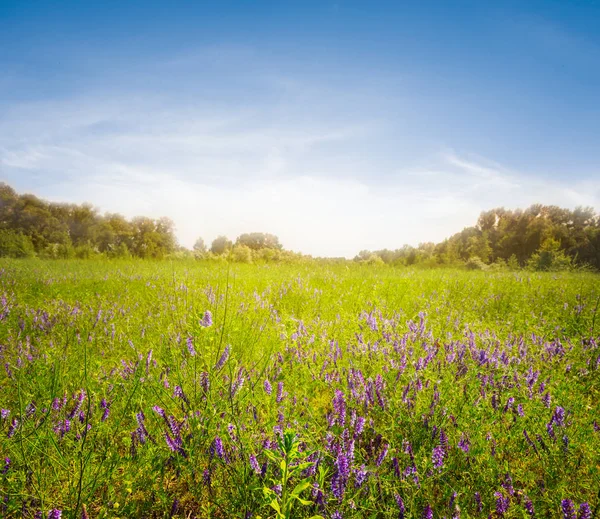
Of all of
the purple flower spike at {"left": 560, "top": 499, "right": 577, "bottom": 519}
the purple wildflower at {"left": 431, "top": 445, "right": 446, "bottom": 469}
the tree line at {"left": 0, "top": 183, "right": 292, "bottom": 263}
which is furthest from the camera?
the tree line at {"left": 0, "top": 183, "right": 292, "bottom": 263}

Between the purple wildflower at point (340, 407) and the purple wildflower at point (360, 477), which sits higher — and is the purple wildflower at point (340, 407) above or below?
above

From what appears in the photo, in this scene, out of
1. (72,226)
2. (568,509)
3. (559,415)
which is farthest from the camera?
(72,226)

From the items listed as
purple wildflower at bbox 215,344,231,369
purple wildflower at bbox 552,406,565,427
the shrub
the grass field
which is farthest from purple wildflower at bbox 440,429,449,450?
the shrub

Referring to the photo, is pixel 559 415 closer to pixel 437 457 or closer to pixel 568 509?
pixel 568 509

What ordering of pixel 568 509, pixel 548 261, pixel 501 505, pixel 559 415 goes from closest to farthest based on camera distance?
pixel 568 509, pixel 501 505, pixel 559 415, pixel 548 261

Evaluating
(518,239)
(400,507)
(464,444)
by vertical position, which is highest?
(518,239)

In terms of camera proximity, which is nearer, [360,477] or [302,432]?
[360,477]

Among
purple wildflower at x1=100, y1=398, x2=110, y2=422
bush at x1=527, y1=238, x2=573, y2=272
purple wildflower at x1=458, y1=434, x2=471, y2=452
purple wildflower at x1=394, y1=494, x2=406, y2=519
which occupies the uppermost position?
bush at x1=527, y1=238, x2=573, y2=272

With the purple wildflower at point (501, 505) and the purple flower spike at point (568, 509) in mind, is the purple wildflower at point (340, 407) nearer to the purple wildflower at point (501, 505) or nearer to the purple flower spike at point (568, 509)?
the purple wildflower at point (501, 505)

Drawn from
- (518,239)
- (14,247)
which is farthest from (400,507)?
(518,239)

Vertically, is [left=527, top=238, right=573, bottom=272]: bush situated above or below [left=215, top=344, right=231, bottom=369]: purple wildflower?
above

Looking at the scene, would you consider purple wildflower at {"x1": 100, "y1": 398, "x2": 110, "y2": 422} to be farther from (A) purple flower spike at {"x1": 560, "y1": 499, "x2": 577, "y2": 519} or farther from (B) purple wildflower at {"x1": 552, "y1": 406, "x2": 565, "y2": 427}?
(B) purple wildflower at {"x1": 552, "y1": 406, "x2": 565, "y2": 427}

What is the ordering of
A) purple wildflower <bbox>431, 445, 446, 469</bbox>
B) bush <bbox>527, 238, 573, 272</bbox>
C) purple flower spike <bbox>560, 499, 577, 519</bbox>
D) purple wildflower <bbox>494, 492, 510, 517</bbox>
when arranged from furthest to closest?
1. bush <bbox>527, 238, 573, 272</bbox>
2. purple wildflower <bbox>431, 445, 446, 469</bbox>
3. purple wildflower <bbox>494, 492, 510, 517</bbox>
4. purple flower spike <bbox>560, 499, 577, 519</bbox>

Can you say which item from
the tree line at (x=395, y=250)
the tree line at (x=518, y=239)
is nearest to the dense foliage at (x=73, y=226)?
the tree line at (x=395, y=250)
